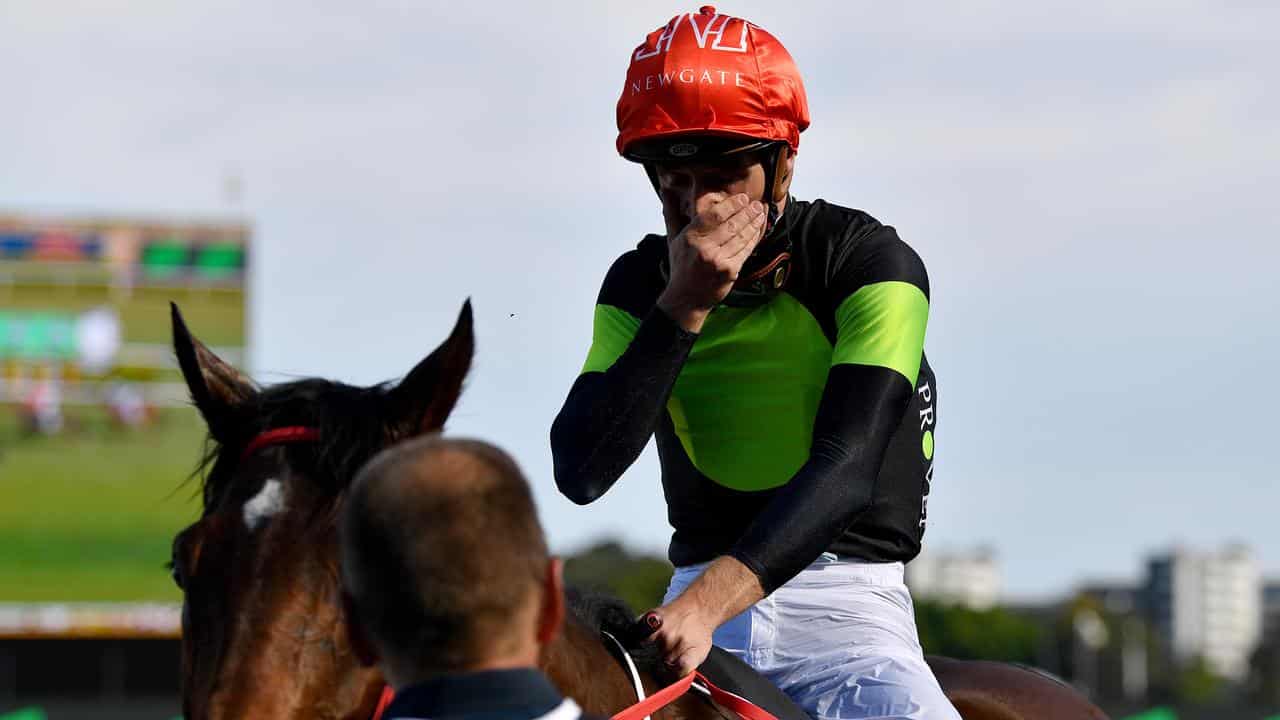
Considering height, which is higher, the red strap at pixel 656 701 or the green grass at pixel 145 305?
the green grass at pixel 145 305

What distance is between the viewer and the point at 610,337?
3.89 meters

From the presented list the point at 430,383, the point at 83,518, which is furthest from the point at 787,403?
the point at 83,518

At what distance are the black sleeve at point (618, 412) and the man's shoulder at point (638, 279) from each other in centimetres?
30

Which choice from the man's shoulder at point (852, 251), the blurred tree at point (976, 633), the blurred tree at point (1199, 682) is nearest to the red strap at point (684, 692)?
the man's shoulder at point (852, 251)

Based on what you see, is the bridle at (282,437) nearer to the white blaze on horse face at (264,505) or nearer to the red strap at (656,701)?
the white blaze on horse face at (264,505)

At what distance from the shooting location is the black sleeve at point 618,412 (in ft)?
11.4

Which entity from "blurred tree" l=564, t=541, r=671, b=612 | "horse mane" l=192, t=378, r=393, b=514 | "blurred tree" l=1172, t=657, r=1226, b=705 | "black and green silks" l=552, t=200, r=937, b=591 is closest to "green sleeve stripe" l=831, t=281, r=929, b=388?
"black and green silks" l=552, t=200, r=937, b=591

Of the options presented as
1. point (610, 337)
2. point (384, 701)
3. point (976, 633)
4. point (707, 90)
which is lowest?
point (976, 633)

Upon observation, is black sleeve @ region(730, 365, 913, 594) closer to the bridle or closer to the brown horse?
the brown horse

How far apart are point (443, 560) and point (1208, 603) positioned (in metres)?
183

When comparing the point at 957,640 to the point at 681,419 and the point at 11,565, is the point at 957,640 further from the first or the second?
the point at 681,419

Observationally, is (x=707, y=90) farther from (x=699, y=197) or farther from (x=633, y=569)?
(x=633, y=569)

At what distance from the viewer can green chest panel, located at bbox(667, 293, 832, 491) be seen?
3.72m

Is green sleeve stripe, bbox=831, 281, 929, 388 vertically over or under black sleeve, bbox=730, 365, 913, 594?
over
